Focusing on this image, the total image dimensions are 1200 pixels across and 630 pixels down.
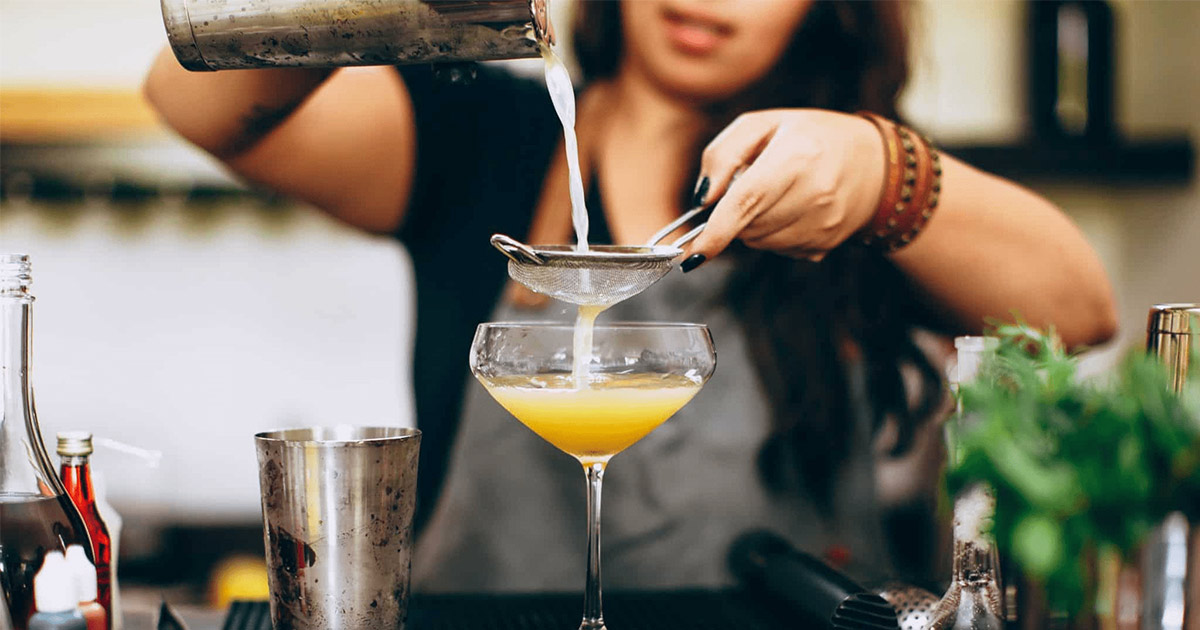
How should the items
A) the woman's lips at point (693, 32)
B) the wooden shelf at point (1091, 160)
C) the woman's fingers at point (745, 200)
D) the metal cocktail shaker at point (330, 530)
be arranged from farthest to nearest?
the wooden shelf at point (1091, 160), the woman's lips at point (693, 32), the woman's fingers at point (745, 200), the metal cocktail shaker at point (330, 530)

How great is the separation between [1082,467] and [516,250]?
0.64 m

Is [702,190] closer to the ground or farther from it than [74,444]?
farther from it

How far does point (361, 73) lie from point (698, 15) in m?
0.60

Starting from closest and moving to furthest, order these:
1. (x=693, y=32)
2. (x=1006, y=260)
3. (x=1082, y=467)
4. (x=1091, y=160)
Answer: (x=1082, y=467) → (x=1006, y=260) → (x=693, y=32) → (x=1091, y=160)

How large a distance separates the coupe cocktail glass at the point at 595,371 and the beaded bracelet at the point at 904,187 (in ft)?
1.52

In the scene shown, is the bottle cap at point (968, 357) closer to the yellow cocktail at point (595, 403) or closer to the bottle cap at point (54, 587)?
the yellow cocktail at point (595, 403)

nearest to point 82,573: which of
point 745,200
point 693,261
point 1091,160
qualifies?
point 693,261

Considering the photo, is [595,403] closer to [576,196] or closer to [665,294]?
[576,196]

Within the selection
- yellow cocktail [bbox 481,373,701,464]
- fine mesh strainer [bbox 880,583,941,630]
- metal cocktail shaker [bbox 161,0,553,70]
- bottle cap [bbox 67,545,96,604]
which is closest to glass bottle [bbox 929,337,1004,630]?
fine mesh strainer [bbox 880,583,941,630]

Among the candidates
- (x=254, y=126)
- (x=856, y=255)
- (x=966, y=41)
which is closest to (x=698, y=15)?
(x=856, y=255)

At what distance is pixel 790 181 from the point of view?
1246mm

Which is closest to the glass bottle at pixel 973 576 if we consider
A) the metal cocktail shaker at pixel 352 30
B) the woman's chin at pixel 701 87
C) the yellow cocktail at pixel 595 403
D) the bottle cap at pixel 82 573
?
the yellow cocktail at pixel 595 403

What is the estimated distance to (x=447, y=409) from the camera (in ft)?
6.34

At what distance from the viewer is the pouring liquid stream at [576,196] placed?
1040 mm
